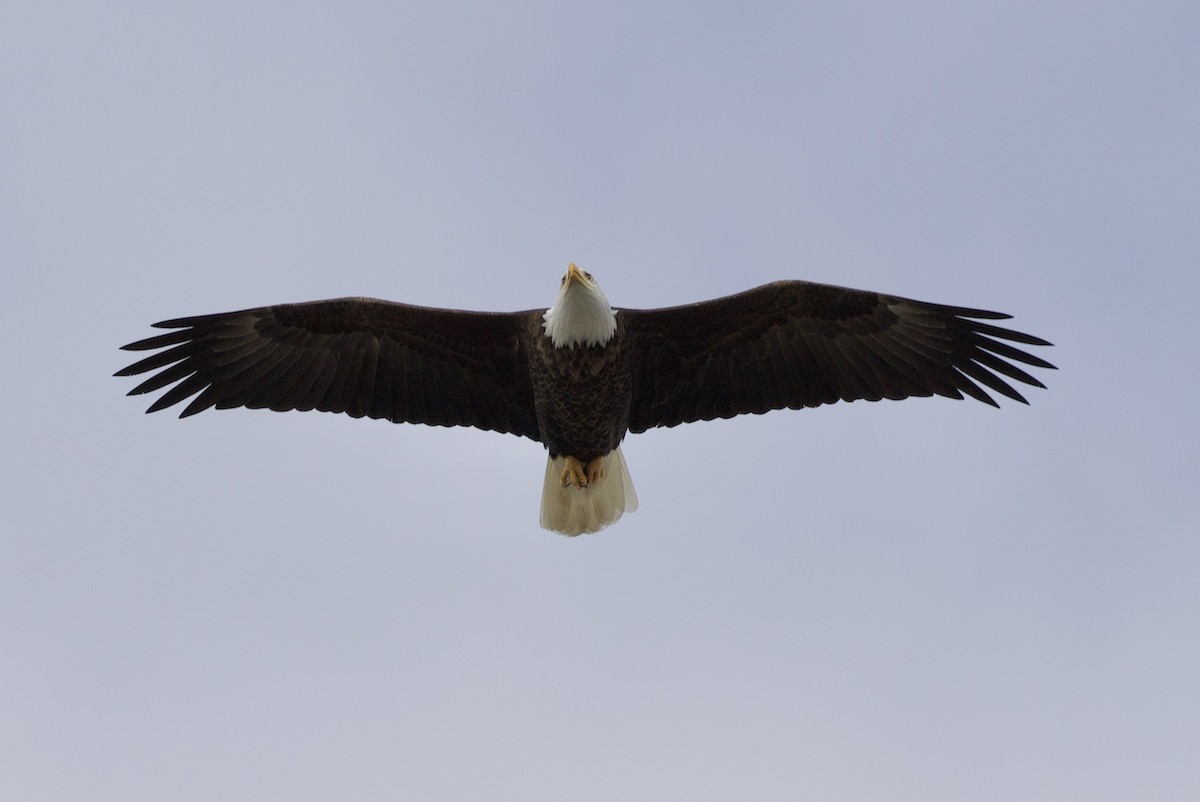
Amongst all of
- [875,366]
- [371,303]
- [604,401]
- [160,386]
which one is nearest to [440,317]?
[371,303]

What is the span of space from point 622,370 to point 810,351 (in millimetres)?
1375

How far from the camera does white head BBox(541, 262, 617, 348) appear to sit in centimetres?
1062

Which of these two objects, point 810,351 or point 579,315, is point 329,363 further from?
point 810,351

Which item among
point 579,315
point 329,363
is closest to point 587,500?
point 579,315

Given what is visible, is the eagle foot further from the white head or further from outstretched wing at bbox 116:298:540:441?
the white head

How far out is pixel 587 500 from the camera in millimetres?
11773

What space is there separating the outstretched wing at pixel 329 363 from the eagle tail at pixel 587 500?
62 centimetres

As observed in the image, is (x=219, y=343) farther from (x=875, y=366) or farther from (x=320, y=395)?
(x=875, y=366)

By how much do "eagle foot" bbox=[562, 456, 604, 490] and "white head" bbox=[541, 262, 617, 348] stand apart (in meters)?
A: 1.22

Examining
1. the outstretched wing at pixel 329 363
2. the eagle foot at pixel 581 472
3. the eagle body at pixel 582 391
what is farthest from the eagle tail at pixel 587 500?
the outstretched wing at pixel 329 363

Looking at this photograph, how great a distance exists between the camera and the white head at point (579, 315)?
1062 cm

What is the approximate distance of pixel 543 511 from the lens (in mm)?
11922

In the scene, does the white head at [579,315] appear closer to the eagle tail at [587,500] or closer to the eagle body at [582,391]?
the eagle body at [582,391]

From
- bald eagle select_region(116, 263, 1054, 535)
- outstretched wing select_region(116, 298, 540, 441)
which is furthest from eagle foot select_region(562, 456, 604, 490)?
outstretched wing select_region(116, 298, 540, 441)
